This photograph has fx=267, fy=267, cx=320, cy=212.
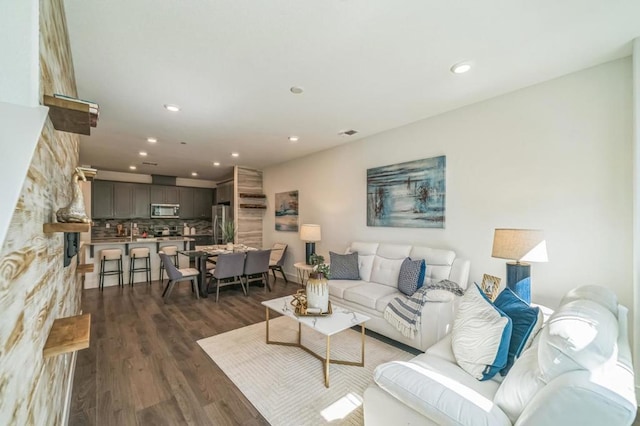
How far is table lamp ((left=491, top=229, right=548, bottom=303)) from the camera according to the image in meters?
2.29

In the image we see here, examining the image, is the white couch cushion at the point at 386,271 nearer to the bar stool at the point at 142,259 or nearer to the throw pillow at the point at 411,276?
the throw pillow at the point at 411,276

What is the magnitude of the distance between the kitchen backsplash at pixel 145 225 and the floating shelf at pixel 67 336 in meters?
7.02

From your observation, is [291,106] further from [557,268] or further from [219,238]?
[219,238]

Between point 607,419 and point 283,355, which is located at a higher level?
point 607,419

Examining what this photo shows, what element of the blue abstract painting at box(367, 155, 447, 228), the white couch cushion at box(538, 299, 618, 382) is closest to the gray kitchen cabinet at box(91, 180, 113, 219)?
the blue abstract painting at box(367, 155, 447, 228)

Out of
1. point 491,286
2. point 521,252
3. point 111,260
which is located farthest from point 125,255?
point 521,252

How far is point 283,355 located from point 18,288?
2305 mm

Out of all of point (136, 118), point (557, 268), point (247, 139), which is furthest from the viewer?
point (247, 139)

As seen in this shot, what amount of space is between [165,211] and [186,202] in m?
0.67

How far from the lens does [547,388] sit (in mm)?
972

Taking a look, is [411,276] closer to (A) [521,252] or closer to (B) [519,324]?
(A) [521,252]

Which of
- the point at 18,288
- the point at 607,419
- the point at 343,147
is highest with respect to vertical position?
the point at 343,147

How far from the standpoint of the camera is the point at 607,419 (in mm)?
814

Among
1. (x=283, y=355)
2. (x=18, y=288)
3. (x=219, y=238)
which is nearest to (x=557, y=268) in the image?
(x=283, y=355)
